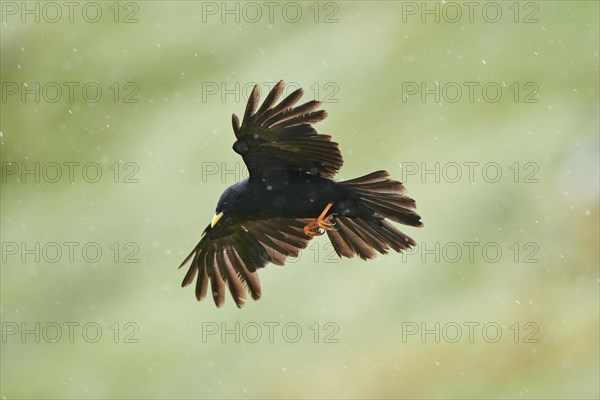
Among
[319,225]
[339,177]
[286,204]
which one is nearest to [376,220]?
[319,225]

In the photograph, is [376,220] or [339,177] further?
[339,177]

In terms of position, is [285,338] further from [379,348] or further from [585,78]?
[585,78]

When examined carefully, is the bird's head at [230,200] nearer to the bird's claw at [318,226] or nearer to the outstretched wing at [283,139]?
the outstretched wing at [283,139]

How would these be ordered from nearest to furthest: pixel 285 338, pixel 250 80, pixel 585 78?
pixel 285 338, pixel 585 78, pixel 250 80

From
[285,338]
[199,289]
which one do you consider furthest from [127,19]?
[199,289]

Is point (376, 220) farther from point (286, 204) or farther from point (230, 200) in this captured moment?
point (230, 200)

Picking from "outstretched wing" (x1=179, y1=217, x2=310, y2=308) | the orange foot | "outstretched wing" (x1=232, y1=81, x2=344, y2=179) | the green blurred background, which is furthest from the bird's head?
the green blurred background

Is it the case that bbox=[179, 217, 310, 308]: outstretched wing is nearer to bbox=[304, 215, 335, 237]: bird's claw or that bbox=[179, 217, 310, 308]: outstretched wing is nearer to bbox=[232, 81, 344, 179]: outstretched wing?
bbox=[304, 215, 335, 237]: bird's claw
